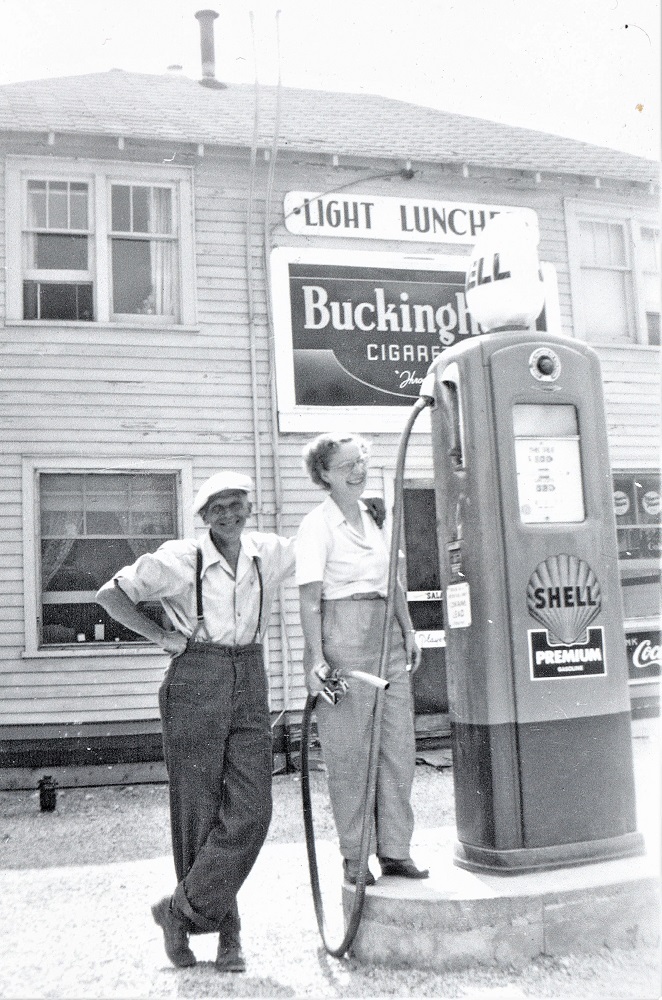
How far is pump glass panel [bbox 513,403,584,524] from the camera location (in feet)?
12.3

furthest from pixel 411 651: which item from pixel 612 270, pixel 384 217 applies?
pixel 612 270

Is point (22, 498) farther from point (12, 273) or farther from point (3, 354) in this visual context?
point (12, 273)

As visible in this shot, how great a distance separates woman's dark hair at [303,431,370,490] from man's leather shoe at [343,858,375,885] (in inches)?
52.6

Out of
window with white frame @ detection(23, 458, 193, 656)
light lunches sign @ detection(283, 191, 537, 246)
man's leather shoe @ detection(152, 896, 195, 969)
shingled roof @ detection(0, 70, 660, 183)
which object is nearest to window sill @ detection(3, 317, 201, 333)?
window with white frame @ detection(23, 458, 193, 656)

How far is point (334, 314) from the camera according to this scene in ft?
29.0

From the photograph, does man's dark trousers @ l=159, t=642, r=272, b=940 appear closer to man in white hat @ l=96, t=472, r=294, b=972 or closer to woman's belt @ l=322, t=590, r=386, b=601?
man in white hat @ l=96, t=472, r=294, b=972

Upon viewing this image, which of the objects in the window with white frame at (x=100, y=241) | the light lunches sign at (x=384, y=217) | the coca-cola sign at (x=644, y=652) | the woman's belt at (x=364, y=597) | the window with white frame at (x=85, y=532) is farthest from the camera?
the coca-cola sign at (x=644, y=652)

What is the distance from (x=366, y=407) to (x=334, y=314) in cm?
85

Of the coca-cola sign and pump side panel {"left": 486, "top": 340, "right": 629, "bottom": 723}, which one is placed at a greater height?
pump side panel {"left": 486, "top": 340, "right": 629, "bottom": 723}

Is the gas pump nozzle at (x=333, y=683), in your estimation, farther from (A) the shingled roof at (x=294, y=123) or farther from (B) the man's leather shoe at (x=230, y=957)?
(A) the shingled roof at (x=294, y=123)

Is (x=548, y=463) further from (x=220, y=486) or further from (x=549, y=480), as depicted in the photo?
(x=220, y=486)

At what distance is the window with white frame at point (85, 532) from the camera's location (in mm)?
8094

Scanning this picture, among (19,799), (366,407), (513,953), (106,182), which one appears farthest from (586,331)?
(513,953)

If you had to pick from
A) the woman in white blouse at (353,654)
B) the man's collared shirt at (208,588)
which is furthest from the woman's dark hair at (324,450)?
the man's collared shirt at (208,588)
